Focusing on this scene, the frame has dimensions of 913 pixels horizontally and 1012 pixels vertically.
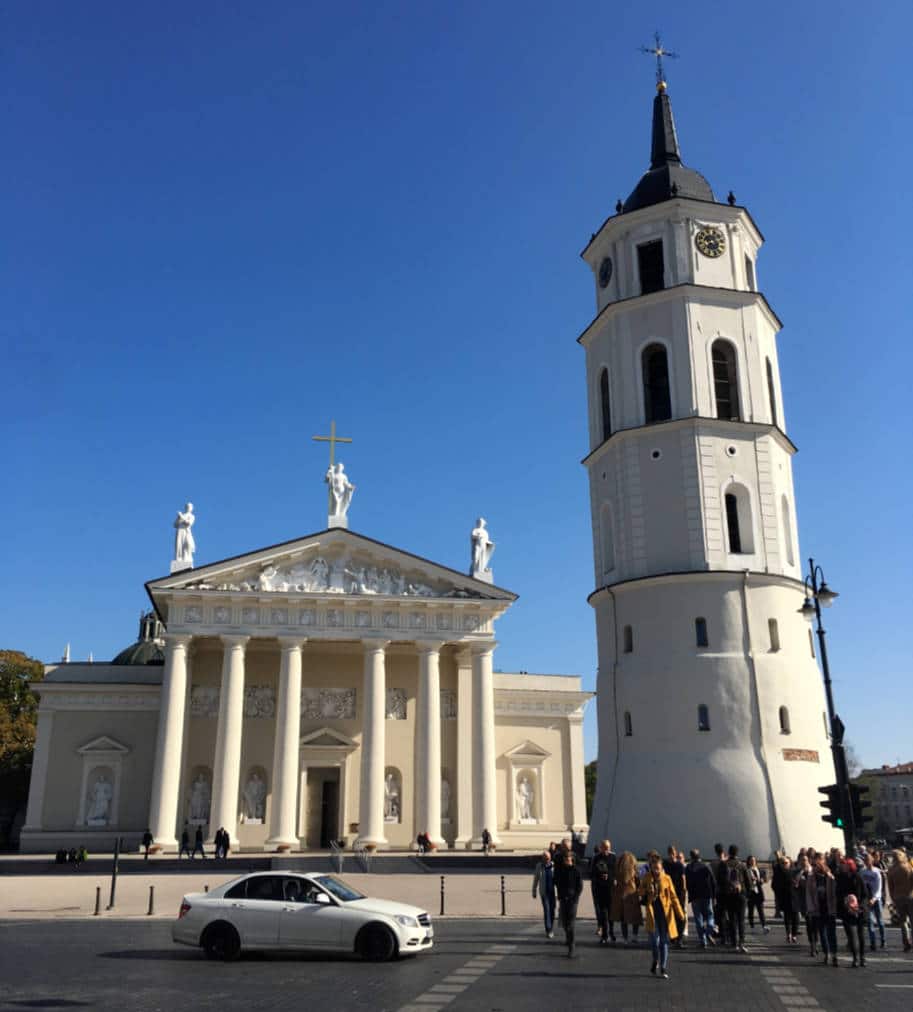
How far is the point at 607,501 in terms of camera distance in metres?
33.9

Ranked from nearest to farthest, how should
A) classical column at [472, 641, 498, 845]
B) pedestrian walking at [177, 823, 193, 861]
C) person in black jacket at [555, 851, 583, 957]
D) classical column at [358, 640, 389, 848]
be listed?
person in black jacket at [555, 851, 583, 957] → pedestrian walking at [177, 823, 193, 861] → classical column at [358, 640, 389, 848] → classical column at [472, 641, 498, 845]

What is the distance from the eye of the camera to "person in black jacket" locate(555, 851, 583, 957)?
48.9ft

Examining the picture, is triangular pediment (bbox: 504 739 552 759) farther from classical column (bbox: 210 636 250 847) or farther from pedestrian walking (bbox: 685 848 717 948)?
pedestrian walking (bbox: 685 848 717 948)

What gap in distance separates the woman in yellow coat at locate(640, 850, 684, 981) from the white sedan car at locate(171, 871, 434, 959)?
11.7ft

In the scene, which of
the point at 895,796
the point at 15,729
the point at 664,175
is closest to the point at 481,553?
the point at 664,175

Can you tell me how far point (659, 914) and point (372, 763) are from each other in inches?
1137

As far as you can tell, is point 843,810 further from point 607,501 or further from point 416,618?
point 416,618

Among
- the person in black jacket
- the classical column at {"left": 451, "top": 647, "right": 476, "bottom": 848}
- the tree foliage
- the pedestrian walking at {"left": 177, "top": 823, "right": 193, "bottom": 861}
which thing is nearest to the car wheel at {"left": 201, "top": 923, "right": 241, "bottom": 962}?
the person in black jacket

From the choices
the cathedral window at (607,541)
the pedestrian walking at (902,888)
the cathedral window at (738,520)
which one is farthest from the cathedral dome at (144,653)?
the pedestrian walking at (902,888)

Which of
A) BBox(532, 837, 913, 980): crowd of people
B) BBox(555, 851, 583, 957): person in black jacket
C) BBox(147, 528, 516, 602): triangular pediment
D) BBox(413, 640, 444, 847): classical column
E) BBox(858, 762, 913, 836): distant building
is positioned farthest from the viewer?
BBox(858, 762, 913, 836): distant building

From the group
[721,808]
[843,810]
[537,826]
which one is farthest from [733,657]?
[537,826]

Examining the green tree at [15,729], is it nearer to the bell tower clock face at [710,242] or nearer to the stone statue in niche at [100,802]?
the stone statue in niche at [100,802]

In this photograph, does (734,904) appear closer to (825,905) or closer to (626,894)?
(825,905)

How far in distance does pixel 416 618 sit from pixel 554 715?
35.8 ft
